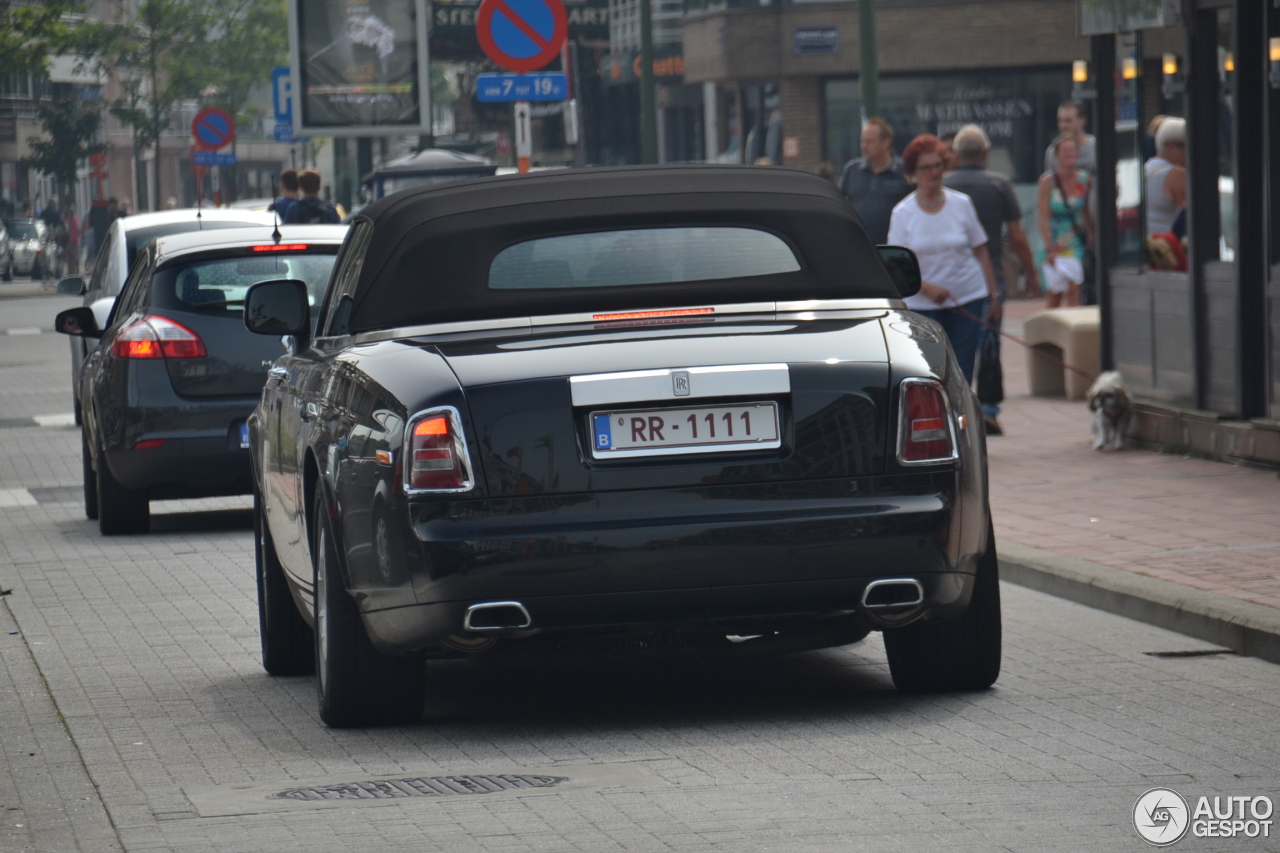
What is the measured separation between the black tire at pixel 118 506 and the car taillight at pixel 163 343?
1.87ft

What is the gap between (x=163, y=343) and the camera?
11609mm

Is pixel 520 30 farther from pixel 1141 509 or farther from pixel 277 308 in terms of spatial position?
pixel 277 308

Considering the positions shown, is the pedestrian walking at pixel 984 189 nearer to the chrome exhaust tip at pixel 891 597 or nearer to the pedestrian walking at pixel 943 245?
the pedestrian walking at pixel 943 245

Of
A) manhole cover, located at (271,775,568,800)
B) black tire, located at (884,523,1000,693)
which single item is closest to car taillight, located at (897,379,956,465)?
black tire, located at (884,523,1000,693)

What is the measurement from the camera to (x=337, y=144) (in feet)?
168

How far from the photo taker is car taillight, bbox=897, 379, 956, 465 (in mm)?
6164

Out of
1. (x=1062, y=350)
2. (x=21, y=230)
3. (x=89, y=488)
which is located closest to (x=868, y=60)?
(x=1062, y=350)

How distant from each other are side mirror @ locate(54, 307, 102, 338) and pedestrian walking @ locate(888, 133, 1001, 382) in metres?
4.46

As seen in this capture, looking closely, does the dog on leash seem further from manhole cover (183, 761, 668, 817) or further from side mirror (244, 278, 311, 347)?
manhole cover (183, 761, 668, 817)

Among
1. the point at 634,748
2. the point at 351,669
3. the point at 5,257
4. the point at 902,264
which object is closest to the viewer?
the point at 634,748

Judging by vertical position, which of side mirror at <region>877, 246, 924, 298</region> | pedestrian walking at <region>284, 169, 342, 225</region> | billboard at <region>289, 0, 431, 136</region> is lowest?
side mirror at <region>877, 246, 924, 298</region>

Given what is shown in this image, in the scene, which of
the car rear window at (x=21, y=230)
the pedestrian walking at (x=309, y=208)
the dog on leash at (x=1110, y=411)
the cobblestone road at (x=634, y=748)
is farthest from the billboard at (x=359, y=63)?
the car rear window at (x=21, y=230)

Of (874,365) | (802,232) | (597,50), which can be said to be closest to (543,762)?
(874,365)

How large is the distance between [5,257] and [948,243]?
156 ft
